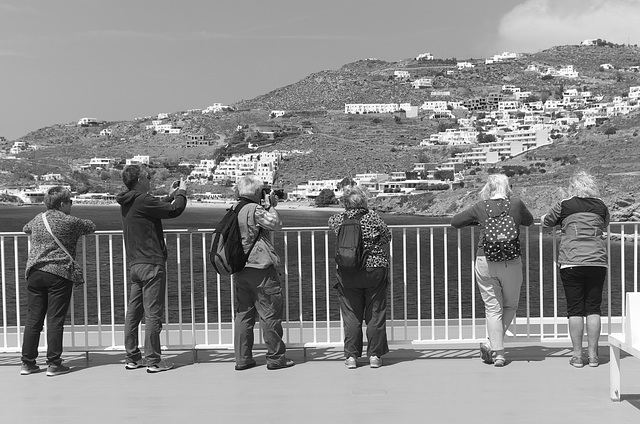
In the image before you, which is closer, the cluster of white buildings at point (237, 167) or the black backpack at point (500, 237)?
the black backpack at point (500, 237)

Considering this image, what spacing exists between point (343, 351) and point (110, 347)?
67.9 inches

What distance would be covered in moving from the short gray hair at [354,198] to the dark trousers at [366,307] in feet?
1.48

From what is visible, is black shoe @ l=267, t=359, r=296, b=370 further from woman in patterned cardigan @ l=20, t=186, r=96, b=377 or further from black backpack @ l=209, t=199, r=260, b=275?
woman in patterned cardigan @ l=20, t=186, r=96, b=377

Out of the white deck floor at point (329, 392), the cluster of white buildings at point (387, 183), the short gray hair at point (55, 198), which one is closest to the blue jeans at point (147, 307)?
the white deck floor at point (329, 392)

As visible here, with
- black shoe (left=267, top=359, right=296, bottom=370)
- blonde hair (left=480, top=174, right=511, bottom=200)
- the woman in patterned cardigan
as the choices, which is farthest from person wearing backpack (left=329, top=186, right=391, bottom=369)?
the woman in patterned cardigan

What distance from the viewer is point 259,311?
5133 mm

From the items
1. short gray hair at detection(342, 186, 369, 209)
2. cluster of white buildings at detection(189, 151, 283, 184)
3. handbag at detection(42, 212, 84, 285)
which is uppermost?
cluster of white buildings at detection(189, 151, 283, 184)

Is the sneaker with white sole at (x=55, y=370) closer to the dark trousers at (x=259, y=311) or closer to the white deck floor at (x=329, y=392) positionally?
the white deck floor at (x=329, y=392)

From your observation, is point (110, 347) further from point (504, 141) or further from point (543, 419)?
point (504, 141)

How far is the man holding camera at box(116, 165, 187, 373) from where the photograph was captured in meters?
5.01

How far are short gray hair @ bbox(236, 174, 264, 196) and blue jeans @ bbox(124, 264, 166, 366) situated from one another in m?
0.75

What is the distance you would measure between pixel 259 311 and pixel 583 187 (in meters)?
2.39

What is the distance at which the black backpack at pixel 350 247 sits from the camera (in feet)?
16.4

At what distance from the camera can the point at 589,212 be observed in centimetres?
504
